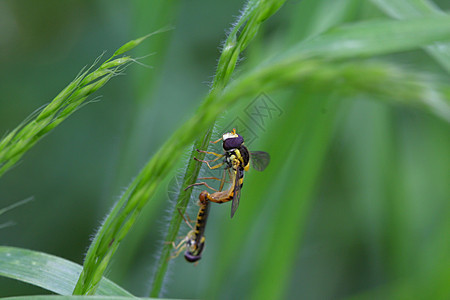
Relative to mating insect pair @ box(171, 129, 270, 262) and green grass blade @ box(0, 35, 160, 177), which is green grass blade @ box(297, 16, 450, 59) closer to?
green grass blade @ box(0, 35, 160, 177)

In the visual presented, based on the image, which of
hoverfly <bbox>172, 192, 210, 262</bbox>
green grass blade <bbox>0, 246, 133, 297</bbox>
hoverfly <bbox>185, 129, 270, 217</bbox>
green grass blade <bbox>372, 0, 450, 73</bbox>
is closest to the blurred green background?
hoverfly <bbox>172, 192, 210, 262</bbox>

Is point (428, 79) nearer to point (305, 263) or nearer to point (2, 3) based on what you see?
point (305, 263)

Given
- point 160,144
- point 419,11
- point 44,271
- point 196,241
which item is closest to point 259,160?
point 196,241

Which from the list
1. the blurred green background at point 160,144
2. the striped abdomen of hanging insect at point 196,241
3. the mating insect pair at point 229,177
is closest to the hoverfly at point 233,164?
the mating insect pair at point 229,177

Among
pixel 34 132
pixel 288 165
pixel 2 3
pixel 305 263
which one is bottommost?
pixel 305 263

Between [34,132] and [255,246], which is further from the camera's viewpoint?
[255,246]

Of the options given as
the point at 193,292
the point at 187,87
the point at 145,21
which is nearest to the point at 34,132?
the point at 145,21
